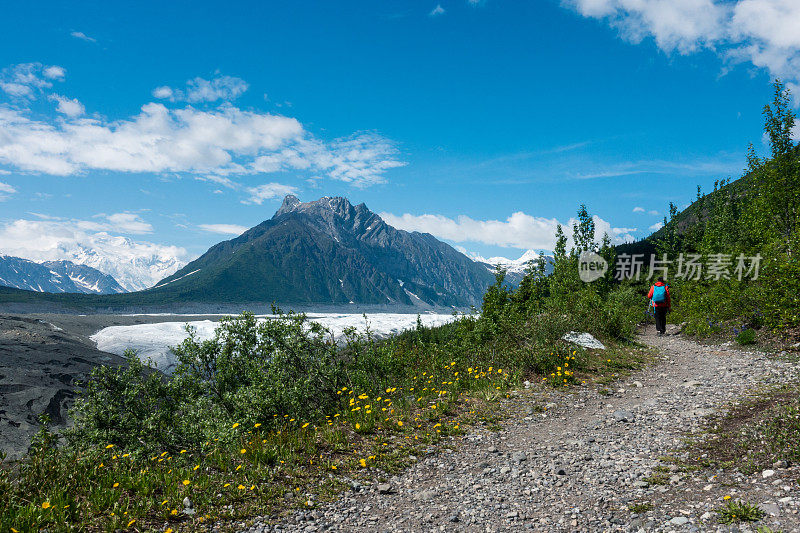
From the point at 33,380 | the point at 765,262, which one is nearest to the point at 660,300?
the point at 765,262

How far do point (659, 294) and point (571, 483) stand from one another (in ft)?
61.4

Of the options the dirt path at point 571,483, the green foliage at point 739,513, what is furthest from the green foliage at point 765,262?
the green foliage at point 739,513

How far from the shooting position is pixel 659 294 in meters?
21.0

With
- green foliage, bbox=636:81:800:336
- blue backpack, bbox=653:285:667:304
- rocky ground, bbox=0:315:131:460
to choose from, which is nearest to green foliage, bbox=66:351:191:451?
rocky ground, bbox=0:315:131:460

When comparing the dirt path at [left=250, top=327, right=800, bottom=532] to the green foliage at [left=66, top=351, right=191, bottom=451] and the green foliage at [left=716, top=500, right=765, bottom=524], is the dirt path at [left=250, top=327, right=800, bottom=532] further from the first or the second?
the green foliage at [left=66, top=351, right=191, bottom=451]

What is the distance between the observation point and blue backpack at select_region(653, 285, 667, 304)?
20844 mm

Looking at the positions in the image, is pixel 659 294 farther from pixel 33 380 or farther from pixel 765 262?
pixel 33 380

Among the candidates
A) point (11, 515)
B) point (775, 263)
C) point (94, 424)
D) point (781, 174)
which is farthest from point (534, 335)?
point (781, 174)

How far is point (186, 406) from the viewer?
38.7ft

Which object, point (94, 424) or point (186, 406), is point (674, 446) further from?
point (94, 424)

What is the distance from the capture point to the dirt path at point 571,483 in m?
4.88

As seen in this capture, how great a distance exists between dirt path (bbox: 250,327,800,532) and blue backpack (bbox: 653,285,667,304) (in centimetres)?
1179

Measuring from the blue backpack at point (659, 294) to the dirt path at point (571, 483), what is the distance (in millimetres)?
11793

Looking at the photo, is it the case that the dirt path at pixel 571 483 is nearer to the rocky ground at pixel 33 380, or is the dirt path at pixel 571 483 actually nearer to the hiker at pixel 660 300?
the hiker at pixel 660 300
